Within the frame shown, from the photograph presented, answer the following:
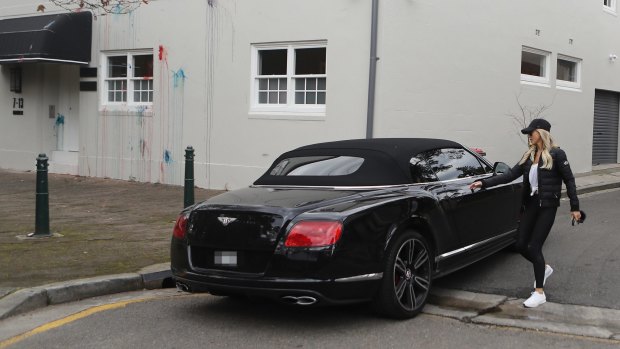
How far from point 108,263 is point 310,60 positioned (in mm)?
7005

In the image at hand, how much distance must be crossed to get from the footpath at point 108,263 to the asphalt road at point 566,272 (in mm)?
272

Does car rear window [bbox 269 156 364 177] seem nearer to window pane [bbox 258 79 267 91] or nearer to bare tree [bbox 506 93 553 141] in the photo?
window pane [bbox 258 79 267 91]

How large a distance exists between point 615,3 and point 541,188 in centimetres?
1543

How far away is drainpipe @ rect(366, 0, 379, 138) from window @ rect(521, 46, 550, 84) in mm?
4983

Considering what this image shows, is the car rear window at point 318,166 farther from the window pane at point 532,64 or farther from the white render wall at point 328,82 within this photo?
the window pane at point 532,64

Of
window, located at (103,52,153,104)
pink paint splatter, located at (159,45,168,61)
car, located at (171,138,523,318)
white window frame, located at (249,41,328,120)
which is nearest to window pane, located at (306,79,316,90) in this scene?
white window frame, located at (249,41,328,120)

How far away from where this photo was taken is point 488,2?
44.5 ft

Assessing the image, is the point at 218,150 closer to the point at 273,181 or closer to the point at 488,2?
the point at 488,2

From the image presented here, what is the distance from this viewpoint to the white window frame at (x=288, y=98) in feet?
40.8

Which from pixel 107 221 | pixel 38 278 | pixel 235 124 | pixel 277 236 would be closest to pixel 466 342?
pixel 277 236

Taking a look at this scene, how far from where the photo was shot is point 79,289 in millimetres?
5895

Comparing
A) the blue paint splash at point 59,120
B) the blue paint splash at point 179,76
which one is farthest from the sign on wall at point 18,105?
the blue paint splash at point 179,76

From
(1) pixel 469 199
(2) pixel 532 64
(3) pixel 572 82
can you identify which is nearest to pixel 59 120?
(2) pixel 532 64

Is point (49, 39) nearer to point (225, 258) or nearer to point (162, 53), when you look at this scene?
point (162, 53)
